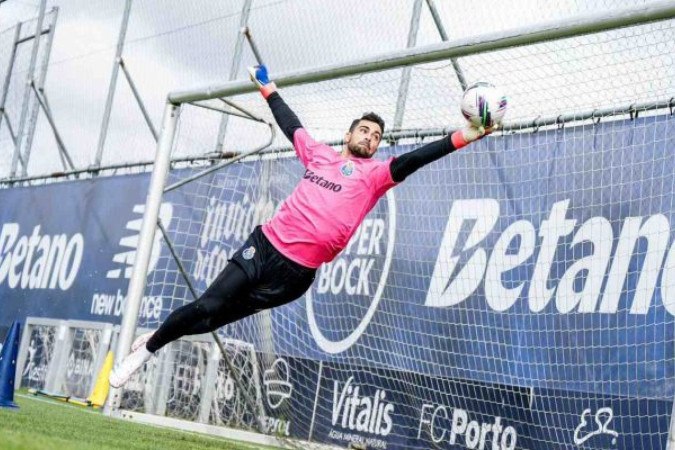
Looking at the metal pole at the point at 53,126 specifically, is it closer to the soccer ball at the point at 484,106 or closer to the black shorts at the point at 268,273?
the black shorts at the point at 268,273

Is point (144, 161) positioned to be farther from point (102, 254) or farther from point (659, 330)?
point (659, 330)

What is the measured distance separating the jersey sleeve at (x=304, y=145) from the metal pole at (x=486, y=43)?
1190 millimetres

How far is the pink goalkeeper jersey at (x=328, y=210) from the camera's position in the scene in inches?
238

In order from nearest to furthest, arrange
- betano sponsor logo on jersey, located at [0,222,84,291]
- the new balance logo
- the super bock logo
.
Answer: the super bock logo
the new balance logo
betano sponsor logo on jersey, located at [0,222,84,291]

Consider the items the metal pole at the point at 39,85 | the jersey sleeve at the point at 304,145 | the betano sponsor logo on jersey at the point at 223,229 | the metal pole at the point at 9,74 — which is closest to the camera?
the jersey sleeve at the point at 304,145

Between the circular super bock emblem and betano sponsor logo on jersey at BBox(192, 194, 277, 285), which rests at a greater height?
betano sponsor logo on jersey at BBox(192, 194, 277, 285)

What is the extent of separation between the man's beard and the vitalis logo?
104 inches

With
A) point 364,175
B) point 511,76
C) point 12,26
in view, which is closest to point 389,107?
point 511,76

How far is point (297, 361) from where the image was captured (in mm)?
9102

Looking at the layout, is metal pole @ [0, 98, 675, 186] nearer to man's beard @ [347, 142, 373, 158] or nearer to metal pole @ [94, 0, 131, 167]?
man's beard @ [347, 142, 373, 158]

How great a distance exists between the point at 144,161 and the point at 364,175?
7.08 meters

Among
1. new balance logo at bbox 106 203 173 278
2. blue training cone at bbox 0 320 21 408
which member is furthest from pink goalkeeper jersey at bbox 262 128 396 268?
new balance logo at bbox 106 203 173 278

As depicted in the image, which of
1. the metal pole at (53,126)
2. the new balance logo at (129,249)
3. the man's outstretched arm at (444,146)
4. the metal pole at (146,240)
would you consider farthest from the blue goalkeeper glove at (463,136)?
the metal pole at (53,126)

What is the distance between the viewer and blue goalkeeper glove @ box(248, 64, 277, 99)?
22.7 feet
